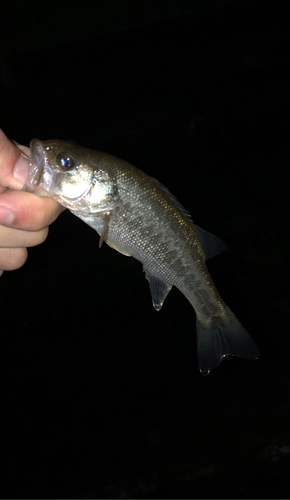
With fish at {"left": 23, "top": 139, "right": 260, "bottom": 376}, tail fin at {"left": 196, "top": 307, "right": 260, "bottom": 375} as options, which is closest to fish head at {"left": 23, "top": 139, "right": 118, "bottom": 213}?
fish at {"left": 23, "top": 139, "right": 260, "bottom": 376}

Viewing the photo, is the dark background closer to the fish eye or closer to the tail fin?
the tail fin

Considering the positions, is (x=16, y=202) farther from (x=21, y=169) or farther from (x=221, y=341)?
(x=221, y=341)

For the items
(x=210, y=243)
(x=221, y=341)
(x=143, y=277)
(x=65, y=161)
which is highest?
(x=65, y=161)

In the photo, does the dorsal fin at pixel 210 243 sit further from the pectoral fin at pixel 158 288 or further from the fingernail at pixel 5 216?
the fingernail at pixel 5 216

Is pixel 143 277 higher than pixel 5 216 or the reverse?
the reverse

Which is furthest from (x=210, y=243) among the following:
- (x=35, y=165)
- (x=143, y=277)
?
(x=143, y=277)

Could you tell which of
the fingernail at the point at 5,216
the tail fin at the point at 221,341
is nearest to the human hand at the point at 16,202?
the fingernail at the point at 5,216

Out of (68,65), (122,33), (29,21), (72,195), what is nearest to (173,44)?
(122,33)
